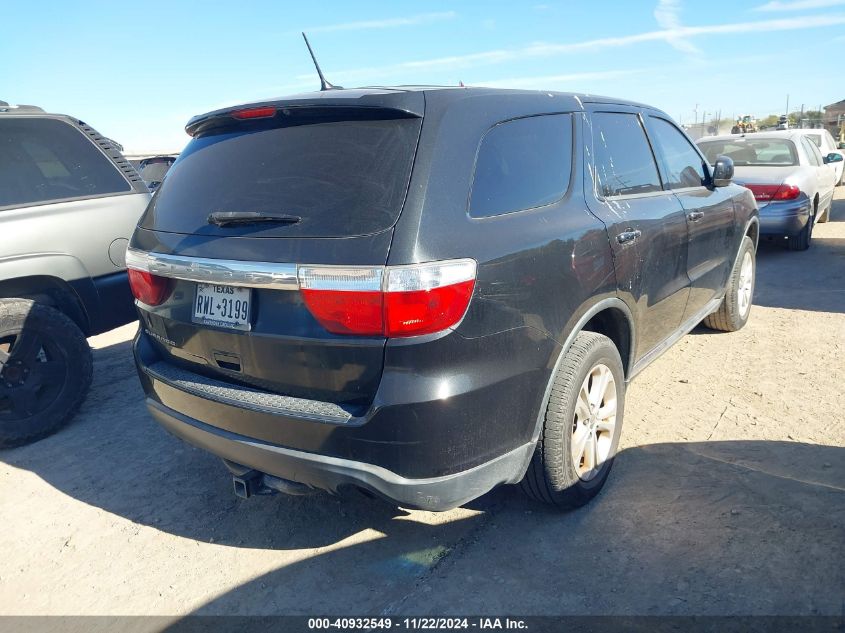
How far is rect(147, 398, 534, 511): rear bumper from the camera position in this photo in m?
2.21

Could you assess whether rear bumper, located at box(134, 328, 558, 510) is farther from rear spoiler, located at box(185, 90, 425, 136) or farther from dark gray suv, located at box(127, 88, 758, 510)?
rear spoiler, located at box(185, 90, 425, 136)

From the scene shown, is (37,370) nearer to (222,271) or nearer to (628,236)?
(222,271)

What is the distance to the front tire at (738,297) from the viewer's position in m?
5.10

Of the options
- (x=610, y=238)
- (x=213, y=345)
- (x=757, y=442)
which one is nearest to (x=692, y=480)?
(x=757, y=442)

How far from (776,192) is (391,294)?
775 centimetres

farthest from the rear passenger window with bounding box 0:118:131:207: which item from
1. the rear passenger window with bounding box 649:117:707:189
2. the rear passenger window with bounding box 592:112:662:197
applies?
the rear passenger window with bounding box 649:117:707:189

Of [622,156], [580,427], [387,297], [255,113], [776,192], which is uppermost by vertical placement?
[255,113]

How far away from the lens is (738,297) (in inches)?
206

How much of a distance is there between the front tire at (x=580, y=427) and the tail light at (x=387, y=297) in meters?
0.76

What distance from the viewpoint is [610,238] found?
9.74 ft

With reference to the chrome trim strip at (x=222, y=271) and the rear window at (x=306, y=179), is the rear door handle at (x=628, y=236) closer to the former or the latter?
the rear window at (x=306, y=179)

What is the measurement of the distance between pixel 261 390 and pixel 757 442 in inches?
107

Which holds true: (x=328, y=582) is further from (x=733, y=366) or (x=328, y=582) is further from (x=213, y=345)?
(x=733, y=366)

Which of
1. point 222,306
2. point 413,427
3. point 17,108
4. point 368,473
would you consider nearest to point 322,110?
point 222,306
